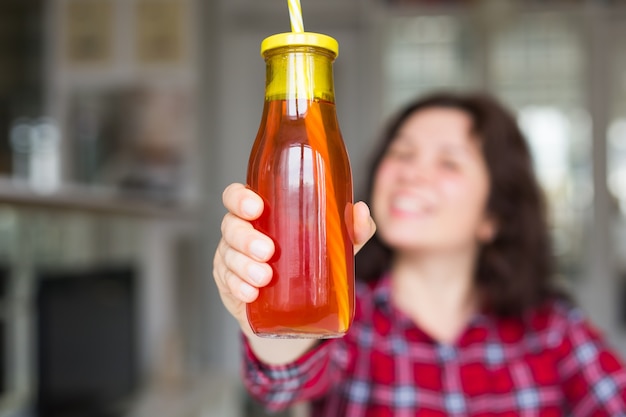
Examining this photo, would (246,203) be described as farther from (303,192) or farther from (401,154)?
(401,154)

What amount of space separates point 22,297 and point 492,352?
4.54 ft

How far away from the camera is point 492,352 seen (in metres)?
1.12

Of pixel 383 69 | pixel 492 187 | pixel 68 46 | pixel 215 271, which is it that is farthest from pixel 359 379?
pixel 68 46

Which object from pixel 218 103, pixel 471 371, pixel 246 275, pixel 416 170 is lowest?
pixel 471 371

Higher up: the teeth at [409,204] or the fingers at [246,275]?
the teeth at [409,204]

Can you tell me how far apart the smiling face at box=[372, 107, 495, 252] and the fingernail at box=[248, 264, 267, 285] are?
0.54 metres

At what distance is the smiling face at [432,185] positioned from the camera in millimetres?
994

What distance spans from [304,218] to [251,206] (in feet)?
0.12

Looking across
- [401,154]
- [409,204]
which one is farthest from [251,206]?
[401,154]

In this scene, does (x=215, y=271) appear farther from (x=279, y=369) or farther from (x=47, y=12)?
(x=47, y=12)

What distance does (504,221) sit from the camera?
1.28 meters

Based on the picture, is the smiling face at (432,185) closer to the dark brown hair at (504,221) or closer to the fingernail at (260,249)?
the dark brown hair at (504,221)

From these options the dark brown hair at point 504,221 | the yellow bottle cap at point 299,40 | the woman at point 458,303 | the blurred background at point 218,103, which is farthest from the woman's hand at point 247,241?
the blurred background at point 218,103

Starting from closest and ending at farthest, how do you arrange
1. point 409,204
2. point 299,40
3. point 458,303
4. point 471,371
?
point 299,40
point 409,204
point 471,371
point 458,303
